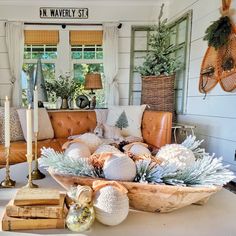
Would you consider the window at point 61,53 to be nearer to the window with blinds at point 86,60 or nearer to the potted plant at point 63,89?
the window with blinds at point 86,60

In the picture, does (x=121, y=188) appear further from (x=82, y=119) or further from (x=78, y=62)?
(x=78, y=62)

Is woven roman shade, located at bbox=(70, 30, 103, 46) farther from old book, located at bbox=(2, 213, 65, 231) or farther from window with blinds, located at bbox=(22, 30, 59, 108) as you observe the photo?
old book, located at bbox=(2, 213, 65, 231)

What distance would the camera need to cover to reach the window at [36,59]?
4.32 metres

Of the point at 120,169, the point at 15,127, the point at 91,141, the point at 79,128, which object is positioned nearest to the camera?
the point at 120,169

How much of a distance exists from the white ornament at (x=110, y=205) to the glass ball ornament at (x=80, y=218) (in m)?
0.02

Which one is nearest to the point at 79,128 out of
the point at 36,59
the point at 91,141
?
the point at 36,59

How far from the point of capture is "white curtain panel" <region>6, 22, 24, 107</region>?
4.13 m

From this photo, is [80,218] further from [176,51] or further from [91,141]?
[176,51]

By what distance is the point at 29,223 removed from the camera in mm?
691

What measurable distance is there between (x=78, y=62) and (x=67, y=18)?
77 cm

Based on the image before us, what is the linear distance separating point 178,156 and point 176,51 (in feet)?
10.7

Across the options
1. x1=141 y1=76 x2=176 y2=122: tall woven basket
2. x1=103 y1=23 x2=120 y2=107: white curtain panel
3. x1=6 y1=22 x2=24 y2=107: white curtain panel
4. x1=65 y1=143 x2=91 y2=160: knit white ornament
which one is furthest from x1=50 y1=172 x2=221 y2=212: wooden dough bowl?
x1=6 y1=22 x2=24 y2=107: white curtain panel

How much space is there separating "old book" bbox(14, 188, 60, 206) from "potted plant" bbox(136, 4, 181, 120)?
115 inches

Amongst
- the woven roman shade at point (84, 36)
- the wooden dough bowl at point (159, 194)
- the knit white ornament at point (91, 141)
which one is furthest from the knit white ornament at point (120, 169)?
the woven roman shade at point (84, 36)
